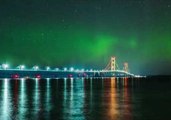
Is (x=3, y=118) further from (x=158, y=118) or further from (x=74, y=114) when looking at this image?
(x=158, y=118)

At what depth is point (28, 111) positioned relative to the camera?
2677 centimetres

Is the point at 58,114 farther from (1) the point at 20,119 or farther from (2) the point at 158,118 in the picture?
(2) the point at 158,118

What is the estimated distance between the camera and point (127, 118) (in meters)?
23.0

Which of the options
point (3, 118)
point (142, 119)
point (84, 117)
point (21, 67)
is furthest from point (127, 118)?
point (21, 67)

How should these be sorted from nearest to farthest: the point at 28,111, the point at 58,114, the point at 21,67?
the point at 58,114
the point at 28,111
the point at 21,67

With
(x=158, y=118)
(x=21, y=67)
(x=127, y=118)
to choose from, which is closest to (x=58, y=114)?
(x=127, y=118)

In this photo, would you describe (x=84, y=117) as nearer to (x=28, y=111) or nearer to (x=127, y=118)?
(x=127, y=118)

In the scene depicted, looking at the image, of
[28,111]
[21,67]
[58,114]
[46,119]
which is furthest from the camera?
[21,67]

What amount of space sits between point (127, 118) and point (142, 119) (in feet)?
2.74

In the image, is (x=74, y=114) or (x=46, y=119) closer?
(x=46, y=119)

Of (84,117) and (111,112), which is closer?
(84,117)

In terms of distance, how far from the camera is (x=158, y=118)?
76.9ft

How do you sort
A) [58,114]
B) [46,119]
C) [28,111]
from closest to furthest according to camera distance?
[46,119]
[58,114]
[28,111]

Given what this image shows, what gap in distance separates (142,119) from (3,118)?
760cm
